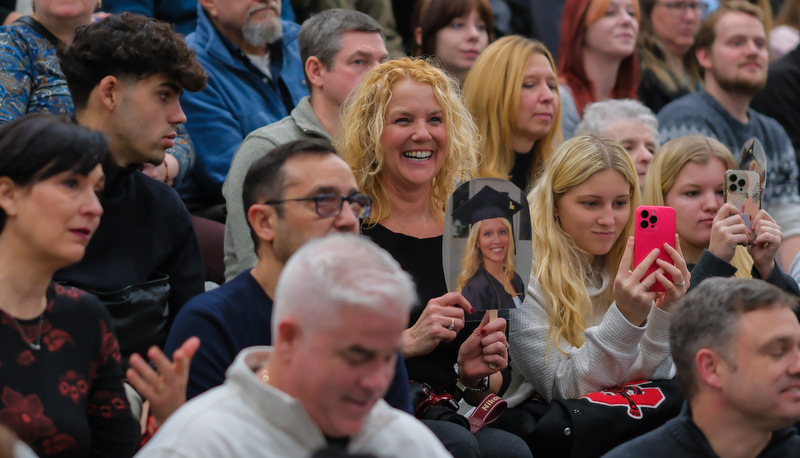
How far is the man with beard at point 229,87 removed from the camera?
4.77m

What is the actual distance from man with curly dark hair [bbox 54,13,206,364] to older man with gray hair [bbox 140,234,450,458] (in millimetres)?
1309

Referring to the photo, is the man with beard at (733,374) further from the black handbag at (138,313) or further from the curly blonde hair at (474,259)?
the black handbag at (138,313)

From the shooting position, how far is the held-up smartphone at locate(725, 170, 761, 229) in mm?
4070

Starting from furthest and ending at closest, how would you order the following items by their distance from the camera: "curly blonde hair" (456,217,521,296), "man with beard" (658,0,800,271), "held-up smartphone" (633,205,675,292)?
1. "man with beard" (658,0,800,271)
2. "held-up smartphone" (633,205,675,292)
3. "curly blonde hair" (456,217,521,296)

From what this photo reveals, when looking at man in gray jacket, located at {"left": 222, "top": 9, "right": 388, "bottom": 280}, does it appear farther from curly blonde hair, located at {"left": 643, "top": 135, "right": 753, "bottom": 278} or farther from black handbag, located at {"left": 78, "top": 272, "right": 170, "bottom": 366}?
curly blonde hair, located at {"left": 643, "top": 135, "right": 753, "bottom": 278}

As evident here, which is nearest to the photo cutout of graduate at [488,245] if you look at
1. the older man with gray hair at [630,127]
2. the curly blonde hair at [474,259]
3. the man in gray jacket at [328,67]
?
the curly blonde hair at [474,259]

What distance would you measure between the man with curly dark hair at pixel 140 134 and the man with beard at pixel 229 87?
1.08 meters

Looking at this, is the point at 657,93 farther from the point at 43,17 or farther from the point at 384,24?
the point at 43,17

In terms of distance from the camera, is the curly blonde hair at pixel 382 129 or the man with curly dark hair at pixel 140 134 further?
the curly blonde hair at pixel 382 129

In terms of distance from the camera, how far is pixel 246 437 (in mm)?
2115

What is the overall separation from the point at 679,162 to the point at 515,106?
88 cm

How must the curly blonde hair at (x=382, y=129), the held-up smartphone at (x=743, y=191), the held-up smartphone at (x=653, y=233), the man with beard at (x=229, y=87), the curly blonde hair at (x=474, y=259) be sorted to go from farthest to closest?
the man with beard at (x=229, y=87)
the held-up smartphone at (x=743, y=191)
the curly blonde hair at (x=382, y=129)
the held-up smartphone at (x=653, y=233)
the curly blonde hair at (x=474, y=259)

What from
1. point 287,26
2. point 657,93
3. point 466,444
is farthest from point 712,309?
point 657,93

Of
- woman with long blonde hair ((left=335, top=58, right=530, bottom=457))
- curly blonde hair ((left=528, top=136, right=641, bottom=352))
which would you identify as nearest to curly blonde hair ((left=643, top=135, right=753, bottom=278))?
curly blonde hair ((left=528, top=136, right=641, bottom=352))
